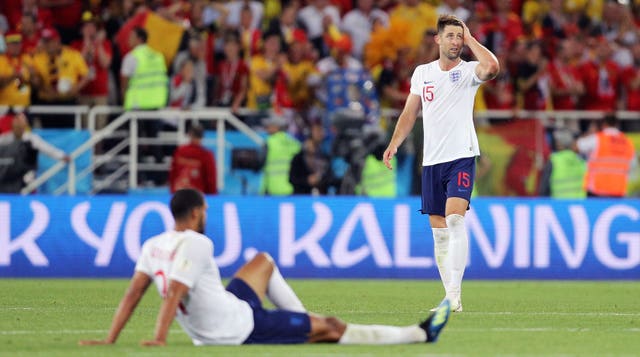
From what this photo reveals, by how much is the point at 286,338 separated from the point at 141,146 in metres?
11.9

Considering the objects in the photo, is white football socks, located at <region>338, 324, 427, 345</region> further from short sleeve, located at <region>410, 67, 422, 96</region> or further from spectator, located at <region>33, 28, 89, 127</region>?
spectator, located at <region>33, 28, 89, 127</region>

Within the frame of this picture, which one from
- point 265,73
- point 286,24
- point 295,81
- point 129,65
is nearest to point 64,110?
point 129,65

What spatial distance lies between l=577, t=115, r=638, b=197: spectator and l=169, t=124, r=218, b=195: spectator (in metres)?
5.66

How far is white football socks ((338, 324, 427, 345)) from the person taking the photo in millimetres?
9172

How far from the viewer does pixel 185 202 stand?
8680 mm

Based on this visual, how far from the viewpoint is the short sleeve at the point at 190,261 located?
28.0 feet

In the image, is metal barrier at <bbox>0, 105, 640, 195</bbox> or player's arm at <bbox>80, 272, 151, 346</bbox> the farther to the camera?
metal barrier at <bbox>0, 105, 640, 195</bbox>

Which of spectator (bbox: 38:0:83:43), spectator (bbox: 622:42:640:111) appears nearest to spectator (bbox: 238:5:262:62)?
spectator (bbox: 38:0:83:43)

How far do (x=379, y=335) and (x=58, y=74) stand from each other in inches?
487

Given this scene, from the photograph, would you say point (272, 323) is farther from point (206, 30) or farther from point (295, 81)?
point (206, 30)

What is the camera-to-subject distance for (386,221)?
729 inches

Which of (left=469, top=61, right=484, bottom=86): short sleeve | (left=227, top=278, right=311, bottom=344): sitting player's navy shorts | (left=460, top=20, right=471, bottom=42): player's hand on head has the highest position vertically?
(left=460, top=20, right=471, bottom=42): player's hand on head

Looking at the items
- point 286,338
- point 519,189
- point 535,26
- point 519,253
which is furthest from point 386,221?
point 286,338

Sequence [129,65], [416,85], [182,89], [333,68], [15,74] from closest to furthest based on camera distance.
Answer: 1. [416,85]
2. [15,74]
3. [129,65]
4. [182,89]
5. [333,68]
